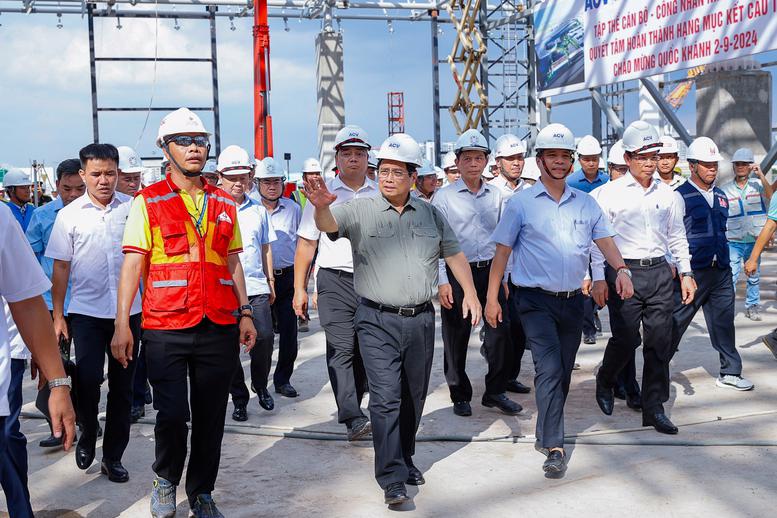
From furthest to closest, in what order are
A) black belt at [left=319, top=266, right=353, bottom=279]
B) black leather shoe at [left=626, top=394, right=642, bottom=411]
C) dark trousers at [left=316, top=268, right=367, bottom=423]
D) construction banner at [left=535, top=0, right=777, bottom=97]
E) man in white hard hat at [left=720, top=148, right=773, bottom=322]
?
construction banner at [left=535, top=0, right=777, bottom=97]
man in white hard hat at [left=720, top=148, right=773, bottom=322]
black leather shoe at [left=626, top=394, right=642, bottom=411]
black belt at [left=319, top=266, right=353, bottom=279]
dark trousers at [left=316, top=268, right=367, bottom=423]

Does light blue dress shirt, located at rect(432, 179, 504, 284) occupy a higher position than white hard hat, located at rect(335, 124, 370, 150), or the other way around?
white hard hat, located at rect(335, 124, 370, 150)

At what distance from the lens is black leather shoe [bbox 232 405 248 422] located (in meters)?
6.48

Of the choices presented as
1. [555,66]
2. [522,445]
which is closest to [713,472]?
[522,445]

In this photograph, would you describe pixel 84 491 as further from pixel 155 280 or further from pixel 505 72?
pixel 505 72

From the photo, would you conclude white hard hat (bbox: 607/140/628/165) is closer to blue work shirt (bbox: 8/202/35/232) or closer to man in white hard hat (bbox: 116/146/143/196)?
man in white hard hat (bbox: 116/146/143/196)

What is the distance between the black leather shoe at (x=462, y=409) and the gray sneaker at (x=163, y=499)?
8.62 feet

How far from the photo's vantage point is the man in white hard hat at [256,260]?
6734 mm

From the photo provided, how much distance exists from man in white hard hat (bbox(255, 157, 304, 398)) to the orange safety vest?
2.98m

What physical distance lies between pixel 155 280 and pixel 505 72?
1776cm

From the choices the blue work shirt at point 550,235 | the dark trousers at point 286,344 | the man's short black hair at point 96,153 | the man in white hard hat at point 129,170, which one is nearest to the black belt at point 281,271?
the dark trousers at point 286,344

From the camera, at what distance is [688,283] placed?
6.12 metres

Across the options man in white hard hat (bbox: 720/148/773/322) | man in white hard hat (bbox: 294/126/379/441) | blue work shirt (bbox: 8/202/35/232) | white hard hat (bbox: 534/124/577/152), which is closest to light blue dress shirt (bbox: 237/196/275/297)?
man in white hard hat (bbox: 294/126/379/441)

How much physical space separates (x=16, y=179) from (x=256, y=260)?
12.9ft

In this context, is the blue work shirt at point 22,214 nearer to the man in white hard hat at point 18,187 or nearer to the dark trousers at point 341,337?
the man in white hard hat at point 18,187
